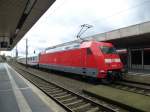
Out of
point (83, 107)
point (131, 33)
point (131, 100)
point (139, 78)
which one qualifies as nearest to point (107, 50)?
point (139, 78)

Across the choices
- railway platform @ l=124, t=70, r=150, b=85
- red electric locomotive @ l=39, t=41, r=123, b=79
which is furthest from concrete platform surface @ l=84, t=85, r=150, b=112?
railway platform @ l=124, t=70, r=150, b=85

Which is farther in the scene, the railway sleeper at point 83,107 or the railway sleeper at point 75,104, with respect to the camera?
the railway sleeper at point 75,104

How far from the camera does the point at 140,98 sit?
10.8 metres

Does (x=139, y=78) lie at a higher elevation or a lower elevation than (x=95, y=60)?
lower

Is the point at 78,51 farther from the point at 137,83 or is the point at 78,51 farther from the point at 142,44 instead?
the point at 142,44

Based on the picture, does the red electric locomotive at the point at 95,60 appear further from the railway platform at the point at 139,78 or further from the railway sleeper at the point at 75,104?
the railway sleeper at the point at 75,104

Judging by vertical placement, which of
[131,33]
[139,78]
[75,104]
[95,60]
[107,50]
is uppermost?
[131,33]

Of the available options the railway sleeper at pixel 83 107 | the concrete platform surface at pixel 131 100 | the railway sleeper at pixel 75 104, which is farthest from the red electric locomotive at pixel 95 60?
the railway sleeper at pixel 83 107

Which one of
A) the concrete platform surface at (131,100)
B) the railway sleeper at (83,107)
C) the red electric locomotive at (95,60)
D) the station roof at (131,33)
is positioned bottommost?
the railway sleeper at (83,107)

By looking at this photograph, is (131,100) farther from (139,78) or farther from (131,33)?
(131,33)

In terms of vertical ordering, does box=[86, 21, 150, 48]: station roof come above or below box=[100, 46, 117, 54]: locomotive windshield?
above

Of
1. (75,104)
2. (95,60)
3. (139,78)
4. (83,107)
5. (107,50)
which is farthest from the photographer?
(139,78)

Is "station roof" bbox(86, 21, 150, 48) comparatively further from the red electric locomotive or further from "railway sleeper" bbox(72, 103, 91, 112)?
"railway sleeper" bbox(72, 103, 91, 112)

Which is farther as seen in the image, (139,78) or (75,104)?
(139,78)
